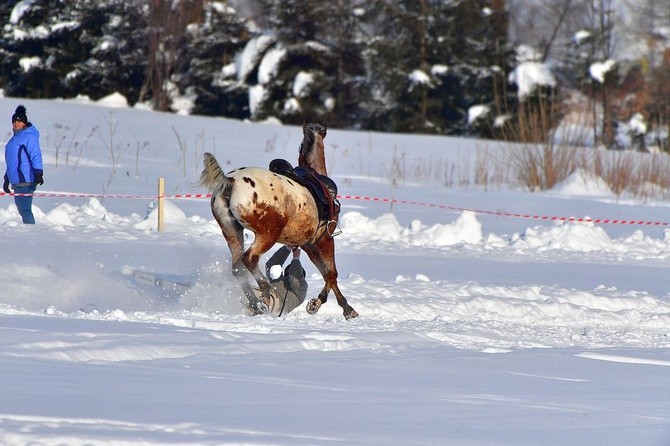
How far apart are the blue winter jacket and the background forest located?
24.7m

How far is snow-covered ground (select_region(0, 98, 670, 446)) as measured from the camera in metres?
4.23

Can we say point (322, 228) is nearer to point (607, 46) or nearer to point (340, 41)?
point (340, 41)

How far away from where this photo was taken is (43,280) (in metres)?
9.27

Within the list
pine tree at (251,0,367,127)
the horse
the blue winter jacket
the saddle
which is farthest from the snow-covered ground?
pine tree at (251,0,367,127)

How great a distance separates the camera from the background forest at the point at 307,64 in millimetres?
37812

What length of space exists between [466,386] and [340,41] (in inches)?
1353

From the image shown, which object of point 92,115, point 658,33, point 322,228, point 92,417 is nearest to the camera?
point 92,417

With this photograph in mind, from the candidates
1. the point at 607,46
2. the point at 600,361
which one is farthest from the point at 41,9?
the point at 600,361

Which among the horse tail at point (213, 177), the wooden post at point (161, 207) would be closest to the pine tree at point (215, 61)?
the wooden post at point (161, 207)

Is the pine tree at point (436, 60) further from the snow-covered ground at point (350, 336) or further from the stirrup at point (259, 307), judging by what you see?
the stirrup at point (259, 307)

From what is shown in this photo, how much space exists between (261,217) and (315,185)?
80 cm

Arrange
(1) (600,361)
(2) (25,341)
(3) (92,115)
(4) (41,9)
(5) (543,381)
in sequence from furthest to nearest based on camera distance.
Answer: (4) (41,9)
(3) (92,115)
(1) (600,361)
(5) (543,381)
(2) (25,341)

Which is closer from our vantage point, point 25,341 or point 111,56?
point 25,341

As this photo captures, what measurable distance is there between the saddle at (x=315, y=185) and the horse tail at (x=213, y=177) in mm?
671
